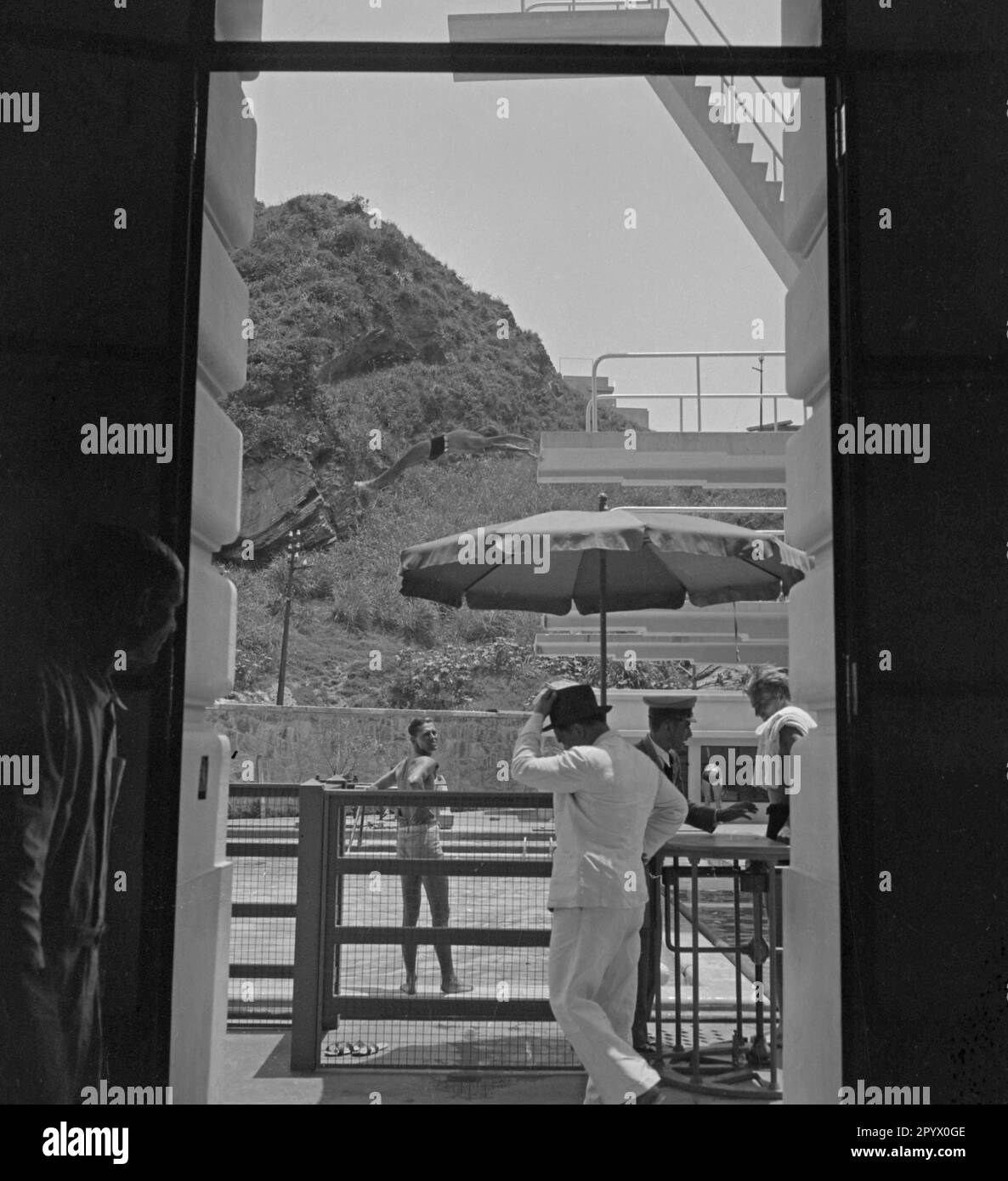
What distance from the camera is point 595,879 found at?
4.41 metres

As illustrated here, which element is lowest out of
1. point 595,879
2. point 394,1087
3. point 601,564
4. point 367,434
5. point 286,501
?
point 394,1087

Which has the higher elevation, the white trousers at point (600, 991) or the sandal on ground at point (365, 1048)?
the white trousers at point (600, 991)

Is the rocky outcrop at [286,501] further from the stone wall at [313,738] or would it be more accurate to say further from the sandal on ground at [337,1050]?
the sandal on ground at [337,1050]

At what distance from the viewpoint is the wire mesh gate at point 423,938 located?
5.68 meters

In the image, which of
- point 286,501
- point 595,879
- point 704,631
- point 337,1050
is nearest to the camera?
point 595,879

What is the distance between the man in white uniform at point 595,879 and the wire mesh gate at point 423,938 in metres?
1.22

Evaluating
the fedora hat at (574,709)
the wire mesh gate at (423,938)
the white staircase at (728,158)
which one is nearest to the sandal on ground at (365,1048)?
the wire mesh gate at (423,938)

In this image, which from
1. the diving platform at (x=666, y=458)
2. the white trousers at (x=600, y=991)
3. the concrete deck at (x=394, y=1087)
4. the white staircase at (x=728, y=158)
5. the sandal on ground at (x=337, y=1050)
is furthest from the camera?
the diving platform at (x=666, y=458)

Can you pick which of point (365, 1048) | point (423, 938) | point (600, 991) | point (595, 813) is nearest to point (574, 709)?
point (595, 813)

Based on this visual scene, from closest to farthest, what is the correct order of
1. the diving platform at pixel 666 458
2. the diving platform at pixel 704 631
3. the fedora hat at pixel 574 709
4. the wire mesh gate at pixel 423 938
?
1. the fedora hat at pixel 574 709
2. the wire mesh gate at pixel 423 938
3. the diving platform at pixel 666 458
4. the diving platform at pixel 704 631

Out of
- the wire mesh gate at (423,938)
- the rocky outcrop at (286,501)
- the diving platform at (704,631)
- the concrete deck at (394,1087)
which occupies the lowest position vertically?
the concrete deck at (394,1087)

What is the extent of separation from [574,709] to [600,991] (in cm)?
102

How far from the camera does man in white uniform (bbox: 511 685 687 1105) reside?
14.4 feet

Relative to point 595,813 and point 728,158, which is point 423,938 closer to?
point 595,813
